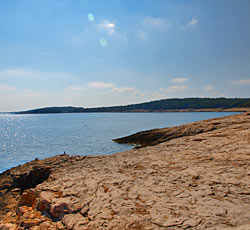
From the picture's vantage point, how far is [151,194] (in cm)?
675

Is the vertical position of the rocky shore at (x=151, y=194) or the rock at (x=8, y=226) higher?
the rocky shore at (x=151, y=194)

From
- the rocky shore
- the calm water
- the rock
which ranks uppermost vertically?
the rocky shore

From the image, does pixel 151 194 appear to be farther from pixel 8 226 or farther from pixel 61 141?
pixel 61 141

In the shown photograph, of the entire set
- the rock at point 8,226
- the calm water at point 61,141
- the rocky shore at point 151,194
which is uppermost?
the rocky shore at point 151,194

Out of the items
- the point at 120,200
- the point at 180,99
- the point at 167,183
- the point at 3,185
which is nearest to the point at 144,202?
the point at 120,200

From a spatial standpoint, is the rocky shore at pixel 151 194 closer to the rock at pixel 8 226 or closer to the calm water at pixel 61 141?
the rock at pixel 8 226

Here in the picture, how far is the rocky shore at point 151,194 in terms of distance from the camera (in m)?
5.36

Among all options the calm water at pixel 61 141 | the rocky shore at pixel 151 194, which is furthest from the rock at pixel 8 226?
the calm water at pixel 61 141

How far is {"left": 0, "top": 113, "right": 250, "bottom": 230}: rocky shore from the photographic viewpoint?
5355 mm

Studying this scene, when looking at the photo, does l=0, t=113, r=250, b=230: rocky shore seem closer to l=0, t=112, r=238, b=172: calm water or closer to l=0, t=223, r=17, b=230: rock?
l=0, t=223, r=17, b=230: rock

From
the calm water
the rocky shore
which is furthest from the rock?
the calm water

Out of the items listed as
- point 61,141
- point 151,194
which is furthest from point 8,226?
point 61,141

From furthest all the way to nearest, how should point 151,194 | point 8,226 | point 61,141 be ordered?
point 61,141 → point 8,226 → point 151,194

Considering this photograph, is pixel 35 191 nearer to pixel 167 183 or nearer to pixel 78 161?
pixel 78 161
